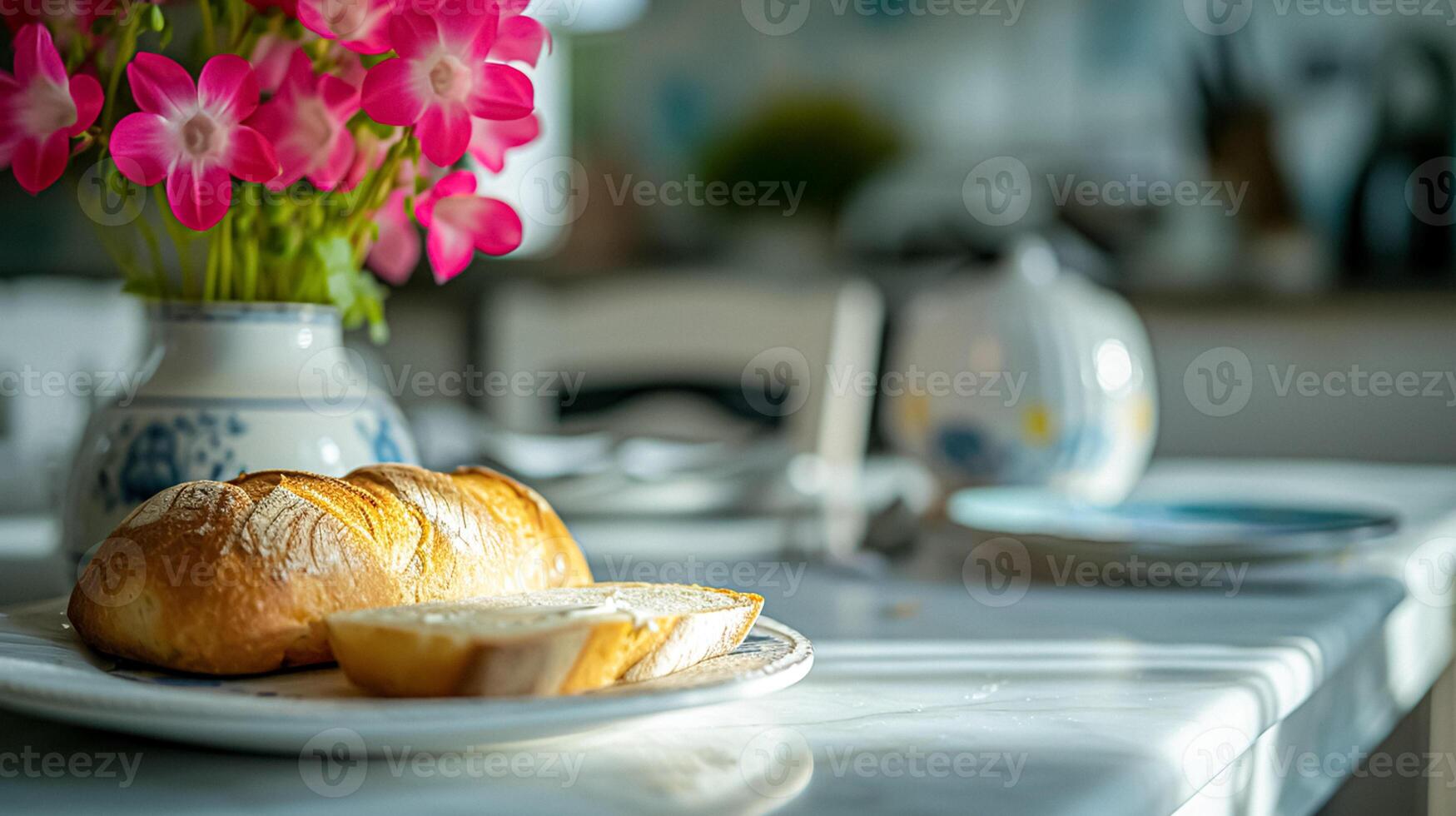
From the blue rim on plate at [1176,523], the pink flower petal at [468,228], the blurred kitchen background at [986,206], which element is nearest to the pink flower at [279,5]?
the pink flower petal at [468,228]

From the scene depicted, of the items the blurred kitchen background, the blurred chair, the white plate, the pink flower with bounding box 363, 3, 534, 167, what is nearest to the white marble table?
the white plate

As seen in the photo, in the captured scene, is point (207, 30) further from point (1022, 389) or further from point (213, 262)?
point (1022, 389)

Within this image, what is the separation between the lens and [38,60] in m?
0.50

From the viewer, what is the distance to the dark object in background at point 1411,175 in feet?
6.79

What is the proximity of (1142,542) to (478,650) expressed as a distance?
489mm

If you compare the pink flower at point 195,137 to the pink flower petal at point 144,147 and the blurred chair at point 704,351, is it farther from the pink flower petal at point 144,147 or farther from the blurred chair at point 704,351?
the blurred chair at point 704,351

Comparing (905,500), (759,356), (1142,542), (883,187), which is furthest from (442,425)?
(883,187)

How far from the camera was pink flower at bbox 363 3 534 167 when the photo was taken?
19.3 inches

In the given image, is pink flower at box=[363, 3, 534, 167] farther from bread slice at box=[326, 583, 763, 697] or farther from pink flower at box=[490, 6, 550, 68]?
bread slice at box=[326, 583, 763, 697]

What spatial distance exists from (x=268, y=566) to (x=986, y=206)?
2151mm

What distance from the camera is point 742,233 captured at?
2.64 meters

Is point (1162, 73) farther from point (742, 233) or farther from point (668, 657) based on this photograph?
point (668, 657)

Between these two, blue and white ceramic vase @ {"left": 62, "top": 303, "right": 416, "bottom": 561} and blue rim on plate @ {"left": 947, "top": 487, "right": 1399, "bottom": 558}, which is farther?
blue rim on plate @ {"left": 947, "top": 487, "right": 1399, "bottom": 558}

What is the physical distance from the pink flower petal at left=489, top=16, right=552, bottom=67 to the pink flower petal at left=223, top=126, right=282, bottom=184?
0.33 ft
